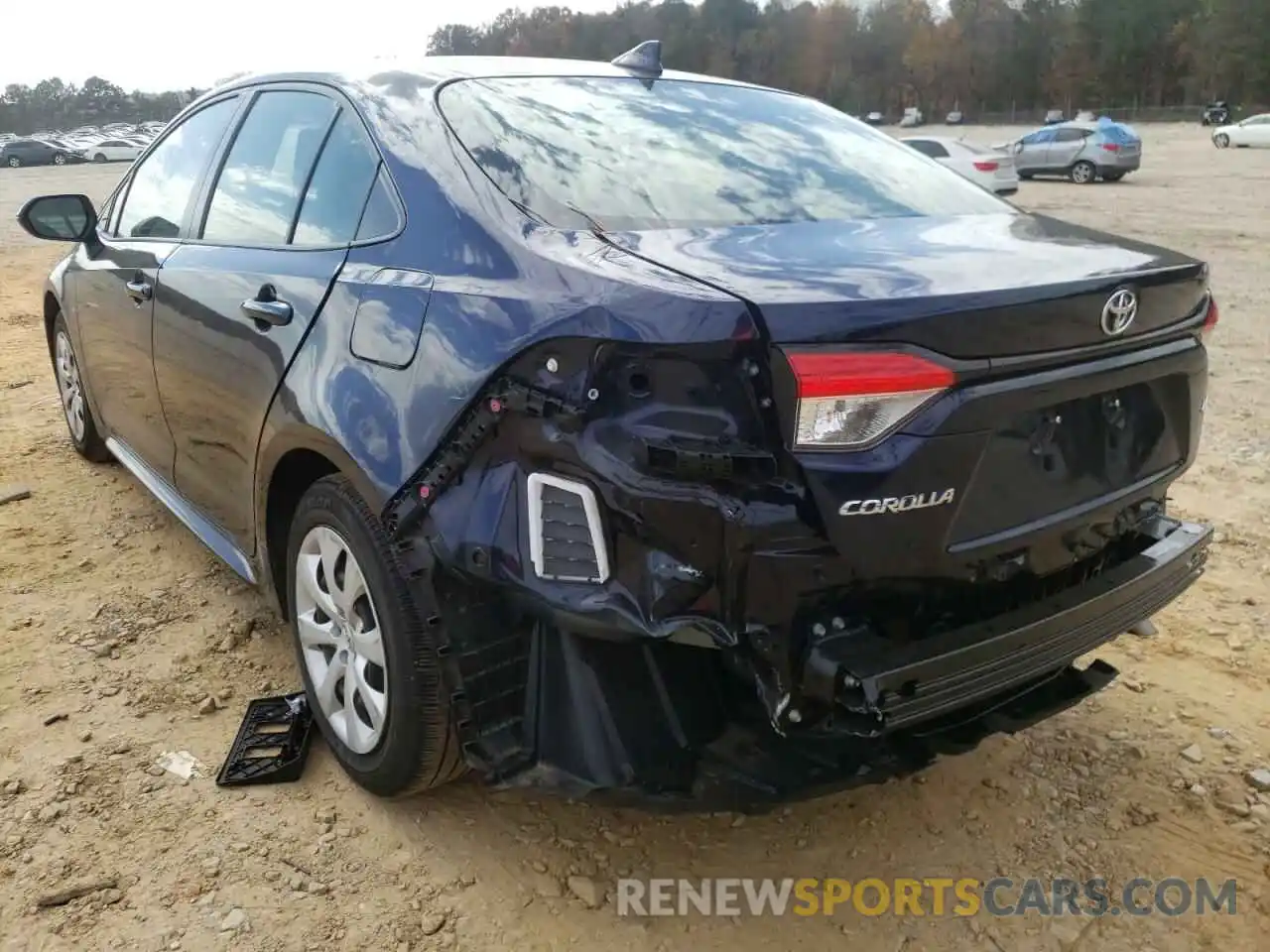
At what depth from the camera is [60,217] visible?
4008 millimetres

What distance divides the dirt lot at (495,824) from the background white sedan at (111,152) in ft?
168

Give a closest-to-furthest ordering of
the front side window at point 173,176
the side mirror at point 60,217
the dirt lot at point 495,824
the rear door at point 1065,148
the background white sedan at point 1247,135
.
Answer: the dirt lot at point 495,824 < the front side window at point 173,176 < the side mirror at point 60,217 < the rear door at point 1065,148 < the background white sedan at point 1247,135

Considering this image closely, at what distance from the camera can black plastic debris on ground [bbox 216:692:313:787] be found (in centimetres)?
266

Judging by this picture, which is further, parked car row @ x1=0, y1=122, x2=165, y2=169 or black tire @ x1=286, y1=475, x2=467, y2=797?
parked car row @ x1=0, y1=122, x2=165, y2=169

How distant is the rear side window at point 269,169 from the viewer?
9.11 feet

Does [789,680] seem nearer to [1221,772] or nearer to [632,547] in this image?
[632,547]

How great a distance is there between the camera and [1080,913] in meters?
2.24

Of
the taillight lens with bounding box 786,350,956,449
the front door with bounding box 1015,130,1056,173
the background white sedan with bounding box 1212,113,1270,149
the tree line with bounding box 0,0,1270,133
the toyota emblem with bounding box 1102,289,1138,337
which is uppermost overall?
the tree line with bounding box 0,0,1270,133

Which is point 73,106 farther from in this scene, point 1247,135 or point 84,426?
point 84,426

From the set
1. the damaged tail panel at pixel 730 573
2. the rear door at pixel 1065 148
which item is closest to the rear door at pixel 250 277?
the damaged tail panel at pixel 730 573

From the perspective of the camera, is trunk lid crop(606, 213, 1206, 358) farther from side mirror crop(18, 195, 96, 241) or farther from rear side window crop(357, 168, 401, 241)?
side mirror crop(18, 195, 96, 241)

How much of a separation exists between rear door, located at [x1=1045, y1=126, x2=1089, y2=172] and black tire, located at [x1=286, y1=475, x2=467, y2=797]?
25732mm

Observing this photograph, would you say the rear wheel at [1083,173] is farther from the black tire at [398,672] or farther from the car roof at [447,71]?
the black tire at [398,672]

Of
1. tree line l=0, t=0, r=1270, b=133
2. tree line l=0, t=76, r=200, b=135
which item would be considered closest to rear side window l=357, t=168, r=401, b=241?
tree line l=0, t=0, r=1270, b=133
